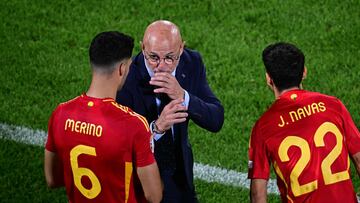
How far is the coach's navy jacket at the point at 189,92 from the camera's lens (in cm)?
534

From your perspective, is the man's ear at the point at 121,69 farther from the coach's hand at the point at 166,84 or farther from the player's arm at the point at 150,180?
the player's arm at the point at 150,180

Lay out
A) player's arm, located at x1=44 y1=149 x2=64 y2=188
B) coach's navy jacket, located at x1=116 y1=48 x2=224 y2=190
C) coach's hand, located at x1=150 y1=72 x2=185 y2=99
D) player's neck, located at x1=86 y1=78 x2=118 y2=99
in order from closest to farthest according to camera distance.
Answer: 1. player's neck, located at x1=86 y1=78 x2=118 y2=99
2. player's arm, located at x1=44 y1=149 x2=64 y2=188
3. coach's hand, located at x1=150 y1=72 x2=185 y2=99
4. coach's navy jacket, located at x1=116 y1=48 x2=224 y2=190

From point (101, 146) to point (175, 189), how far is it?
124 centimetres

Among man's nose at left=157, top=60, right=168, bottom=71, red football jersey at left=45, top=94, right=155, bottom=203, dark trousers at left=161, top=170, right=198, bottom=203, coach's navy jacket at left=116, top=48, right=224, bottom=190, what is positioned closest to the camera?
red football jersey at left=45, top=94, right=155, bottom=203

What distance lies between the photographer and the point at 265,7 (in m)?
9.51

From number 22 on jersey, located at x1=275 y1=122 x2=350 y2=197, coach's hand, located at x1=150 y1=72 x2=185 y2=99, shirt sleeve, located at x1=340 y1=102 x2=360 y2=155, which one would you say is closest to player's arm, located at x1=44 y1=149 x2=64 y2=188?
coach's hand, located at x1=150 y1=72 x2=185 y2=99

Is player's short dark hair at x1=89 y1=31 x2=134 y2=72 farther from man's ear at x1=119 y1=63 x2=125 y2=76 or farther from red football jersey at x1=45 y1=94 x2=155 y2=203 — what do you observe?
red football jersey at x1=45 y1=94 x2=155 y2=203

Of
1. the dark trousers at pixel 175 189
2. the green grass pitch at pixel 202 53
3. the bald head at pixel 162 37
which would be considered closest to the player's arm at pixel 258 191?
the dark trousers at pixel 175 189

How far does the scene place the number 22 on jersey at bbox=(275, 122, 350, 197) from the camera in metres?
4.60

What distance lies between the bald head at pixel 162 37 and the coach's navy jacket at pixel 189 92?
0.27 meters

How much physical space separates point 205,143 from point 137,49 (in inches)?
70.9

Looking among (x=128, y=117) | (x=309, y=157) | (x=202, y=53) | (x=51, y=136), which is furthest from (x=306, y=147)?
(x=202, y=53)

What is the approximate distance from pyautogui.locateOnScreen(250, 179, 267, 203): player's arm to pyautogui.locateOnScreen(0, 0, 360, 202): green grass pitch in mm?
2207

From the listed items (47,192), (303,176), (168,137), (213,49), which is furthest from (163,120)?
(213,49)
